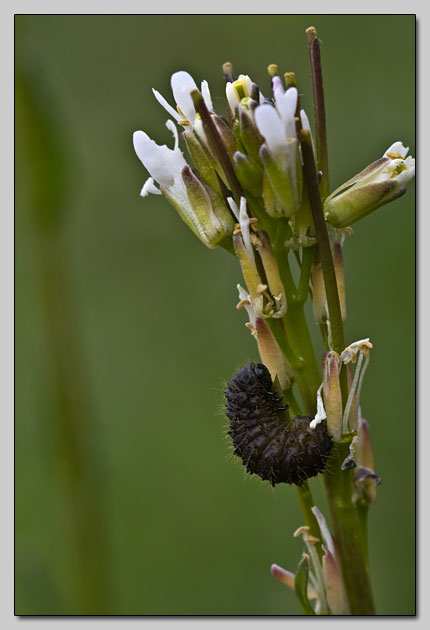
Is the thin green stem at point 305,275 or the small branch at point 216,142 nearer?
the small branch at point 216,142

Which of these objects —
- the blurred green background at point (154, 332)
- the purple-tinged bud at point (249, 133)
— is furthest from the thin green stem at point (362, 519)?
the blurred green background at point (154, 332)

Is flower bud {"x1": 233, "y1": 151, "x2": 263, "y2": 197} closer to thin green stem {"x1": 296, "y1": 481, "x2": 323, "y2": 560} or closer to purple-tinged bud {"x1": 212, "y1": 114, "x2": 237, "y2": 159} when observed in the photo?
purple-tinged bud {"x1": 212, "y1": 114, "x2": 237, "y2": 159}

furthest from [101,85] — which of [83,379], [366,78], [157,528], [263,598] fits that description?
[263,598]

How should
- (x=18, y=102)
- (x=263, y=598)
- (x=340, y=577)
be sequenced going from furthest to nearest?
1. (x=263, y=598)
2. (x=18, y=102)
3. (x=340, y=577)

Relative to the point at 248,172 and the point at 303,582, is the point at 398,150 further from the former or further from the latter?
the point at 303,582

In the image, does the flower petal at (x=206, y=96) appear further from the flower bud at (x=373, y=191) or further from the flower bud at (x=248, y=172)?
the flower bud at (x=373, y=191)

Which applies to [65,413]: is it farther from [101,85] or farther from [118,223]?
[101,85]
